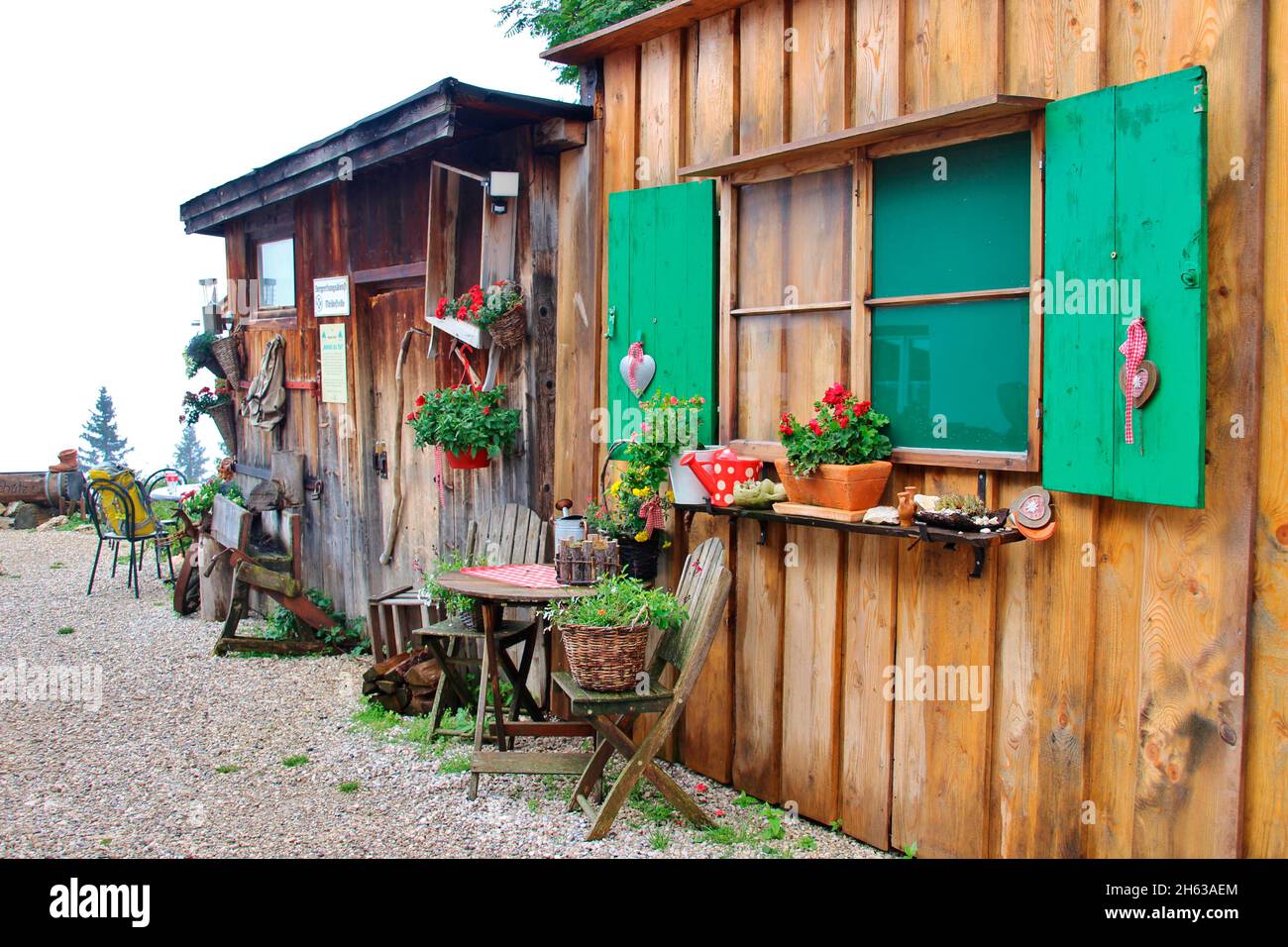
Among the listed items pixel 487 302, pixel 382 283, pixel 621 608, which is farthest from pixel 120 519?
pixel 621 608

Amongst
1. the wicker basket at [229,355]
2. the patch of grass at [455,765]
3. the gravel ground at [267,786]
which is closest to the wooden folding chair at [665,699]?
the gravel ground at [267,786]

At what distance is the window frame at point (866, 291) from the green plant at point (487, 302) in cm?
162

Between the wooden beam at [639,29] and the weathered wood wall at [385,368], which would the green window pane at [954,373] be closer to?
the wooden beam at [639,29]

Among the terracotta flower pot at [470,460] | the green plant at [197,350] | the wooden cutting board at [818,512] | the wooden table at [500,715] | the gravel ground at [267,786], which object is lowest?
the gravel ground at [267,786]

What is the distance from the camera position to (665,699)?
431 centimetres

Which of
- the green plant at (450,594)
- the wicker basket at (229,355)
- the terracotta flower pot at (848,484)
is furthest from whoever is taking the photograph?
the wicker basket at (229,355)

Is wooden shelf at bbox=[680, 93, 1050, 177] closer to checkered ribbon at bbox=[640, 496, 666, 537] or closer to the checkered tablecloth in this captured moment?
checkered ribbon at bbox=[640, 496, 666, 537]

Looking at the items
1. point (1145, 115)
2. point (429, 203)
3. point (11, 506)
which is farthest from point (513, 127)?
point (11, 506)

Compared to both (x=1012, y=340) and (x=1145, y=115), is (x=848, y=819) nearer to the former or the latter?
(x=1012, y=340)

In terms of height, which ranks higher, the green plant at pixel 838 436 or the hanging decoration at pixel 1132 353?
the hanging decoration at pixel 1132 353

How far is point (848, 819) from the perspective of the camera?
442 centimetres

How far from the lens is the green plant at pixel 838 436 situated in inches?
161

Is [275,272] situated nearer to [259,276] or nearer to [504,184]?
[259,276]

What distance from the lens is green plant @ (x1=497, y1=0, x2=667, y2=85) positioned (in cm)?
941
